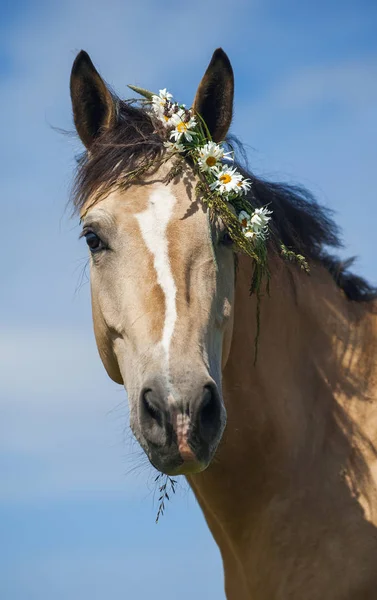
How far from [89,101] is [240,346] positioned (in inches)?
74.3

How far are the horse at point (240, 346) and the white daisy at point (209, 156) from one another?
89 mm

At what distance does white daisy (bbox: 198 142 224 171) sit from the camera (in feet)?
16.8

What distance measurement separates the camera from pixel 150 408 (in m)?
4.18

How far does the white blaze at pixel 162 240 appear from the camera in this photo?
440cm

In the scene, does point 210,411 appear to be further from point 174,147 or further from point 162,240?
point 174,147

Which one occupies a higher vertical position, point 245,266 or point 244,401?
point 245,266

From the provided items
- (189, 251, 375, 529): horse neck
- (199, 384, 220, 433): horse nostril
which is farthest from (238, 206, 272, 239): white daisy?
(199, 384, 220, 433): horse nostril

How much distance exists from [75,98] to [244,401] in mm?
2241

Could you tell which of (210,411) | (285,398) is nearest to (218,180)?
(285,398)

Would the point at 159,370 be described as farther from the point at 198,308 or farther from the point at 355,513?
the point at 355,513

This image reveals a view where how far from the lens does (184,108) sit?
538cm

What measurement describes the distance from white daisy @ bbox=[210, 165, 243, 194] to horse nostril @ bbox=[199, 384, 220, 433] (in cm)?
142

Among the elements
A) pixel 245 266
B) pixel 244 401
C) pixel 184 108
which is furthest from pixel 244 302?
pixel 184 108

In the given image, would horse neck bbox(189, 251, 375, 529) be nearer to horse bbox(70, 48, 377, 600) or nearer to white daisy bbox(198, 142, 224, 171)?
horse bbox(70, 48, 377, 600)
